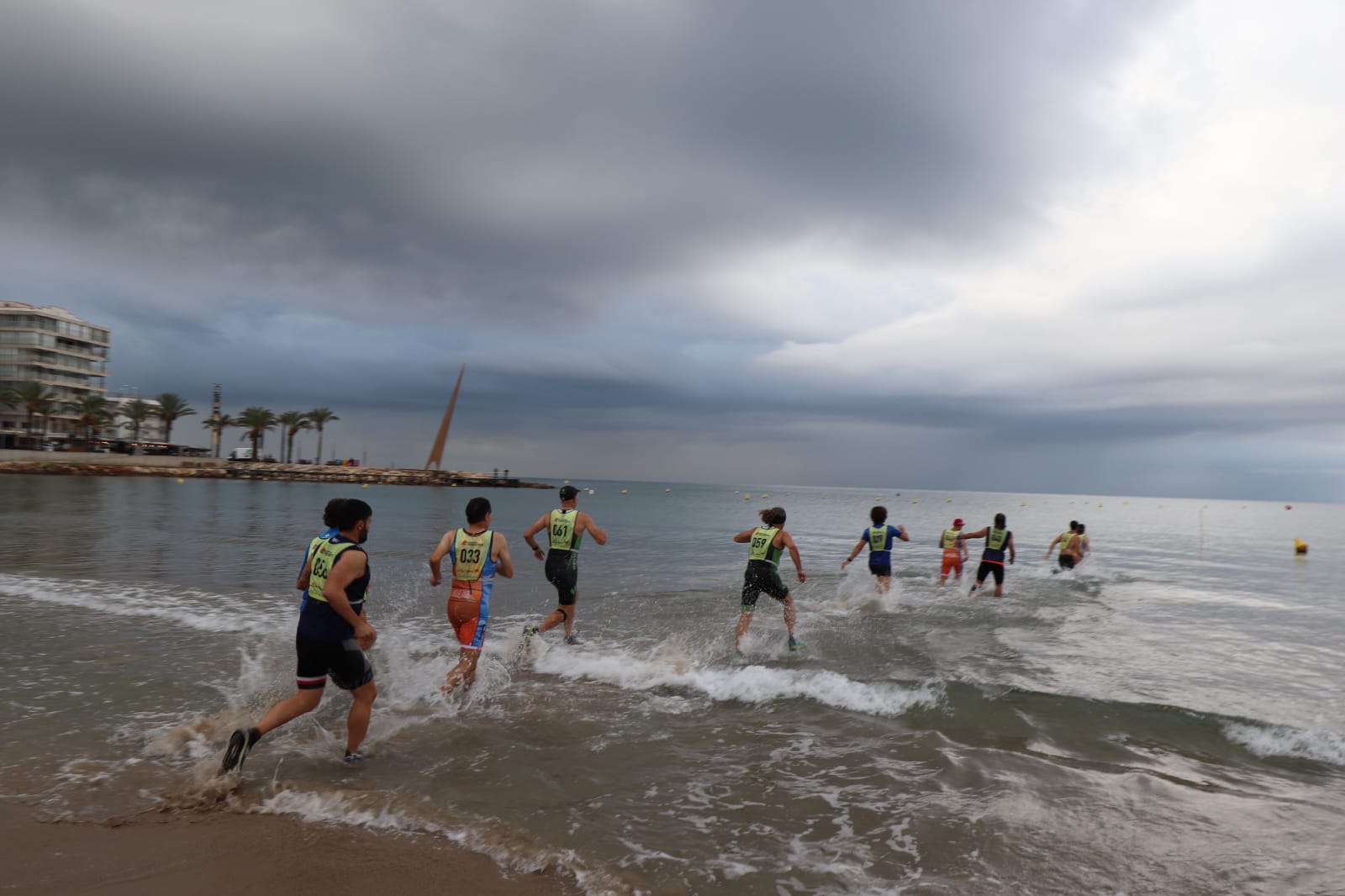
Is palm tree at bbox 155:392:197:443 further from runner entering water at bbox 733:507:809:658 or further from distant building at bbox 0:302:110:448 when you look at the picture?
runner entering water at bbox 733:507:809:658

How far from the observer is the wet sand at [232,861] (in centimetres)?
392

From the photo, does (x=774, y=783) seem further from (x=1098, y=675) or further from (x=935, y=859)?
(x=1098, y=675)

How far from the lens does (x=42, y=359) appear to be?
94062mm

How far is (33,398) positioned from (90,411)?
24.0ft

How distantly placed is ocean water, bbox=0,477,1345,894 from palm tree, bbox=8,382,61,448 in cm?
9221

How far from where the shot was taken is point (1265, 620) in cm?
1512

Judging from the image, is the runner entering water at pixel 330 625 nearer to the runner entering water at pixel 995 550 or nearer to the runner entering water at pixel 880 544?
the runner entering water at pixel 880 544

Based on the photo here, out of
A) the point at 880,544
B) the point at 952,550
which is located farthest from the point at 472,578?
the point at 952,550

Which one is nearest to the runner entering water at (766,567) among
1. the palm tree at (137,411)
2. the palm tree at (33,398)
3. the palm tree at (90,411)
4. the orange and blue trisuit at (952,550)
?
the orange and blue trisuit at (952,550)

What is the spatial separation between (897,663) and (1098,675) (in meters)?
2.69

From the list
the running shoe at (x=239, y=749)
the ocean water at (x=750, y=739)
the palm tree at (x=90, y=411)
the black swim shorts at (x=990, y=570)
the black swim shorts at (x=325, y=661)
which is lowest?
the ocean water at (x=750, y=739)

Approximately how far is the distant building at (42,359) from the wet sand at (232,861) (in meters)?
114

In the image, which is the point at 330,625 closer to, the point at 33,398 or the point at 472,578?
the point at 472,578

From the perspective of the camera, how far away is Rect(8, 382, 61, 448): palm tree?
82.2 meters
